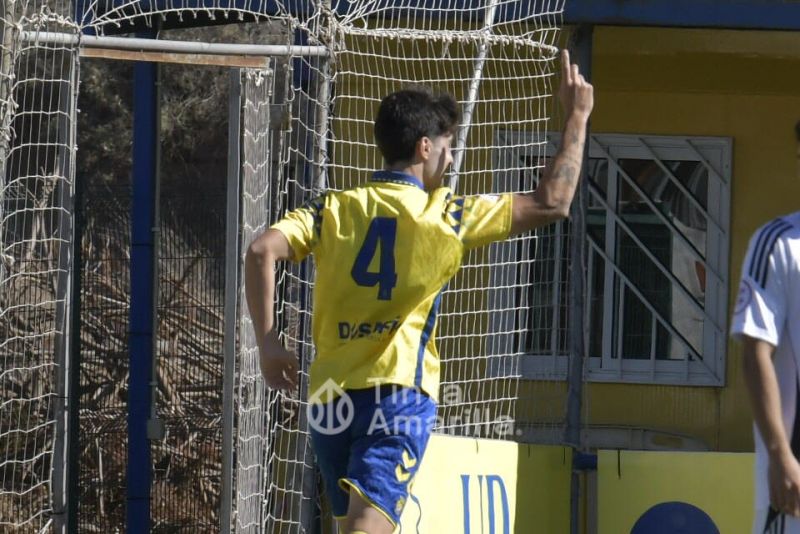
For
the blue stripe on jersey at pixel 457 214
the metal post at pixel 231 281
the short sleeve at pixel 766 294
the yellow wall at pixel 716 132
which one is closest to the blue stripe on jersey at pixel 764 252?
the short sleeve at pixel 766 294

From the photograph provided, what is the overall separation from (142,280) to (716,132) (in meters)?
3.93

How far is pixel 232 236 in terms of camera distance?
634 centimetres

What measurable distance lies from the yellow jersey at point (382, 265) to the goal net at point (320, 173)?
192 centimetres

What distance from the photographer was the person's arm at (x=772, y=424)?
369cm

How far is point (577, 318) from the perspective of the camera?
715 centimetres

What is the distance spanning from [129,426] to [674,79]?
420 centimetres

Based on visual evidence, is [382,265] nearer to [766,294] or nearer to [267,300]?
[267,300]

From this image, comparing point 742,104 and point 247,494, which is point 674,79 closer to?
point 742,104

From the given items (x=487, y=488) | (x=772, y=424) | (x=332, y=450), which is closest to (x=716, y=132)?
(x=487, y=488)

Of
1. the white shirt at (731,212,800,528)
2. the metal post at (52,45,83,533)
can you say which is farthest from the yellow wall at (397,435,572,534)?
the white shirt at (731,212,800,528)

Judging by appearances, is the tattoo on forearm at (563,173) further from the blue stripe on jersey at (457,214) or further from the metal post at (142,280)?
the metal post at (142,280)

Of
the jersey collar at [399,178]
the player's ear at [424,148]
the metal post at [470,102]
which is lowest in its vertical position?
the jersey collar at [399,178]

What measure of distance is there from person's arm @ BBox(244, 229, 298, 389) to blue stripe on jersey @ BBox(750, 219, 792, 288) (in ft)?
5.15

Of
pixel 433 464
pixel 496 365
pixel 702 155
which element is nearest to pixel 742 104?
pixel 702 155
